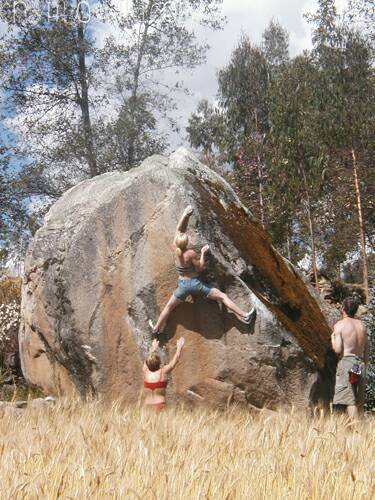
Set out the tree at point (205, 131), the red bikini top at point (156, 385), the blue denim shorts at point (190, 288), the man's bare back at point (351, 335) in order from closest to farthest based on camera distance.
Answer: the red bikini top at point (156, 385) < the man's bare back at point (351, 335) < the blue denim shorts at point (190, 288) < the tree at point (205, 131)

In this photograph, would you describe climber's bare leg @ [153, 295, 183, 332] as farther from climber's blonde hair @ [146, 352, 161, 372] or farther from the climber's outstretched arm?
the climber's outstretched arm

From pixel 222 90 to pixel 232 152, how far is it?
10.00 ft

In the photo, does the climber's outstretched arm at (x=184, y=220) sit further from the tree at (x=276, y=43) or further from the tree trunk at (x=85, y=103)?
the tree at (x=276, y=43)

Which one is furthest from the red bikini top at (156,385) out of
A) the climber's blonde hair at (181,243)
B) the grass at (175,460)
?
the grass at (175,460)

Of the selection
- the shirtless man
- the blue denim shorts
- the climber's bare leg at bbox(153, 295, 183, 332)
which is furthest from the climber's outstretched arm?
the shirtless man

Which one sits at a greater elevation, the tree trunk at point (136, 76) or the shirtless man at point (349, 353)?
the tree trunk at point (136, 76)

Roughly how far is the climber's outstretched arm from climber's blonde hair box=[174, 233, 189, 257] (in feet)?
0.28

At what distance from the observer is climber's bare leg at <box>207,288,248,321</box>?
25.7ft

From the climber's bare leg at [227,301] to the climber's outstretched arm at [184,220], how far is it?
0.79 m

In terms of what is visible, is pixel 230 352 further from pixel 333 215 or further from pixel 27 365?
pixel 333 215

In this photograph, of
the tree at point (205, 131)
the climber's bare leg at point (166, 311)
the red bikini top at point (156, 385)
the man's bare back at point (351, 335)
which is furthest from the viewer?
the tree at point (205, 131)

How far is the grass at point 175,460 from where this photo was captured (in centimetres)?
306

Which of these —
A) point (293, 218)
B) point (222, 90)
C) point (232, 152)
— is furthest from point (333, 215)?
point (222, 90)

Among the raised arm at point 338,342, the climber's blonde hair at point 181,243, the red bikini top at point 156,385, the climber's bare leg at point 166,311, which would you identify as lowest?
the red bikini top at point 156,385
